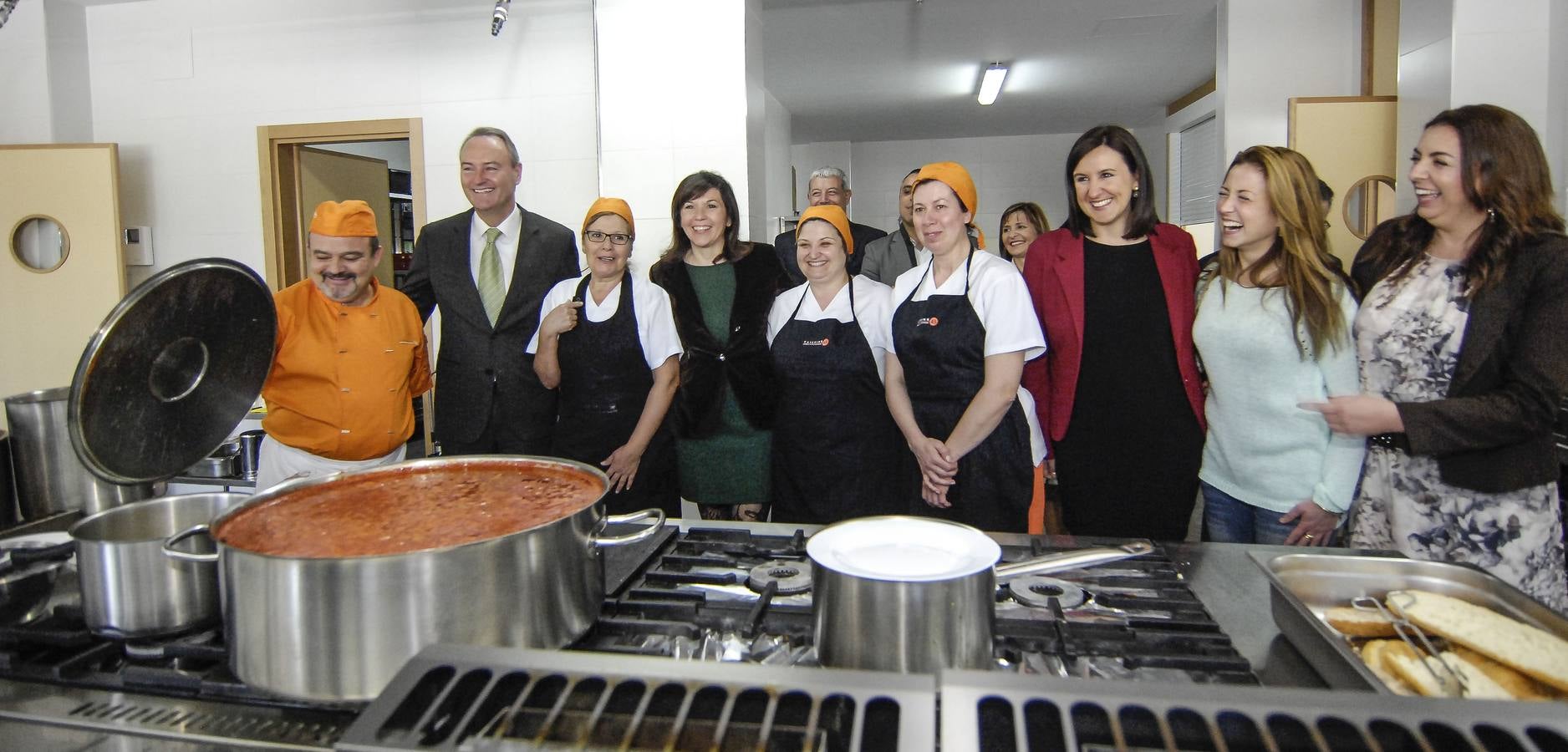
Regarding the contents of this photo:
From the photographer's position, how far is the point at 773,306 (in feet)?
9.21

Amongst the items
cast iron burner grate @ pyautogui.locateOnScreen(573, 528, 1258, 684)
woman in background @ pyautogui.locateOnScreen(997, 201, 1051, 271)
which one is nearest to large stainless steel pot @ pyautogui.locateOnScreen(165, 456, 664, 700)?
cast iron burner grate @ pyautogui.locateOnScreen(573, 528, 1258, 684)

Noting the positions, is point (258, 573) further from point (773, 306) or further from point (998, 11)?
point (998, 11)

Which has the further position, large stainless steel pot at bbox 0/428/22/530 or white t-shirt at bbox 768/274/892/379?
white t-shirt at bbox 768/274/892/379

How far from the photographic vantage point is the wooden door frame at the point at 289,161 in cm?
449

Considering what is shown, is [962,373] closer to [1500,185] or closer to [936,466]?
[936,466]

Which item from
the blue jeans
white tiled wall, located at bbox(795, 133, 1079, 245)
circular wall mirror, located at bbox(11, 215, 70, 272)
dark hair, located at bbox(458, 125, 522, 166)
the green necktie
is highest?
white tiled wall, located at bbox(795, 133, 1079, 245)

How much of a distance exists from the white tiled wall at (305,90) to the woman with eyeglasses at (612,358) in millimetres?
1656

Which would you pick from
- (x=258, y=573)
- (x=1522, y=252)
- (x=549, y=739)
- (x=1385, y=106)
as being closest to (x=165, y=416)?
(x=258, y=573)

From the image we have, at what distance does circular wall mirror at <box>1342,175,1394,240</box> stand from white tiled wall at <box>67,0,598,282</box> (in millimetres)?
3618

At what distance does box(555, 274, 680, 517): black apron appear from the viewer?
2771 mm

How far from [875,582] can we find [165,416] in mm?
1009

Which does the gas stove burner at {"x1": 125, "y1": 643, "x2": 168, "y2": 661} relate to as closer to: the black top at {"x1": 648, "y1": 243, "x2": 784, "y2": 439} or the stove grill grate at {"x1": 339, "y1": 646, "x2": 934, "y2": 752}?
the stove grill grate at {"x1": 339, "y1": 646, "x2": 934, "y2": 752}

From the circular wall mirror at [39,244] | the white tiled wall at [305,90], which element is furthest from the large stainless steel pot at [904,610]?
the circular wall mirror at [39,244]

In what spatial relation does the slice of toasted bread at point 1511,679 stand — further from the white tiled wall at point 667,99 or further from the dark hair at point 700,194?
the white tiled wall at point 667,99
